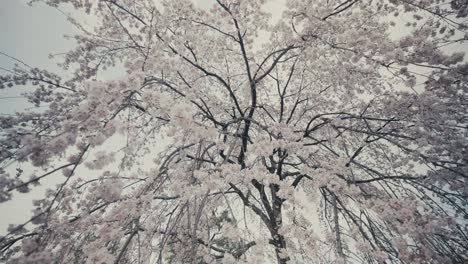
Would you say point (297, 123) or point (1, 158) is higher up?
point (297, 123)

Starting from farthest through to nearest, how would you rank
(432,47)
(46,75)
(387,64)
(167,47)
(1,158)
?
(167,47) < (46,75) < (387,64) < (432,47) < (1,158)

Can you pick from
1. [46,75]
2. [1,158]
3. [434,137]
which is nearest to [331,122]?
[434,137]

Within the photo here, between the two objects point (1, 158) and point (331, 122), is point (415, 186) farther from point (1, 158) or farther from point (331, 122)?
point (1, 158)

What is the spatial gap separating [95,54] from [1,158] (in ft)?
9.81

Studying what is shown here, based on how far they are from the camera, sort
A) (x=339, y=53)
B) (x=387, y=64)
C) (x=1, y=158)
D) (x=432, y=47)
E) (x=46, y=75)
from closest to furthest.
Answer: (x=1, y=158), (x=432, y=47), (x=387, y=64), (x=46, y=75), (x=339, y=53)

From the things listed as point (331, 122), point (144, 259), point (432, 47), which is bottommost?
point (144, 259)

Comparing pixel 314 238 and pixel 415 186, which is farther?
pixel 415 186

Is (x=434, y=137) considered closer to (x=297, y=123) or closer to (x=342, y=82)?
(x=342, y=82)

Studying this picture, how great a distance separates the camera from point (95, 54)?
5.32 m

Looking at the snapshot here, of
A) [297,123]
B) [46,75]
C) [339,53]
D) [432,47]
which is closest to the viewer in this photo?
[432,47]

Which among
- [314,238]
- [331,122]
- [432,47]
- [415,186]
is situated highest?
[432,47]

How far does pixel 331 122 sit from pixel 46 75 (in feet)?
16.1

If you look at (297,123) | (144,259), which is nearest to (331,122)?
(297,123)

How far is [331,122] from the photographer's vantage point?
4.77 m
